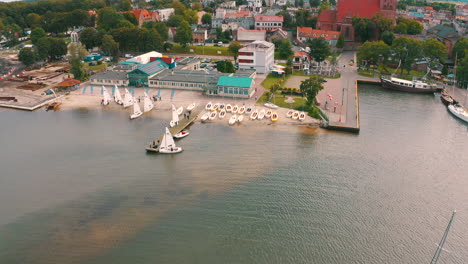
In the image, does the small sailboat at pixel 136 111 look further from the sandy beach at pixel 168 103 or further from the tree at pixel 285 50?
the tree at pixel 285 50

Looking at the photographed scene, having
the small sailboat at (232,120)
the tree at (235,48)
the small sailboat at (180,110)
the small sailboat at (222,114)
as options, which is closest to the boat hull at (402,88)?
the tree at (235,48)

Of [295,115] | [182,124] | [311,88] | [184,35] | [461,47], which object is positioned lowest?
[182,124]

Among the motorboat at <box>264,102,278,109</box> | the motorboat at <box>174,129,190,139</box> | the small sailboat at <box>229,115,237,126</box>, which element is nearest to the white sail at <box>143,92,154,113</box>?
the motorboat at <box>174,129,190,139</box>

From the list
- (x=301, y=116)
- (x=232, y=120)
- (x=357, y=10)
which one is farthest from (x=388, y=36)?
(x=232, y=120)

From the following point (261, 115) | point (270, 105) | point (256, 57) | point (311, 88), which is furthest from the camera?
point (256, 57)

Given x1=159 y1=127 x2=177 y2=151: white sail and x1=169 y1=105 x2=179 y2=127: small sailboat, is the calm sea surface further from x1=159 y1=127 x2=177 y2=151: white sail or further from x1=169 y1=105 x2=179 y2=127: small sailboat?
x1=169 y1=105 x2=179 y2=127: small sailboat

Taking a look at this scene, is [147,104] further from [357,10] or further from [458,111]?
[357,10]

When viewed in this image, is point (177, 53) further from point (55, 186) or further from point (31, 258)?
point (31, 258)
